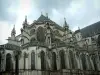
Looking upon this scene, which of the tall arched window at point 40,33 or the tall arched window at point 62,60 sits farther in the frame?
the tall arched window at point 40,33

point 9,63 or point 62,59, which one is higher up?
point 62,59

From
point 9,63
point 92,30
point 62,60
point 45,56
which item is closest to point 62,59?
point 62,60

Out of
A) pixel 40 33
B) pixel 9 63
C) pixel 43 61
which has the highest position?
pixel 40 33

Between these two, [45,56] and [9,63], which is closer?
[45,56]

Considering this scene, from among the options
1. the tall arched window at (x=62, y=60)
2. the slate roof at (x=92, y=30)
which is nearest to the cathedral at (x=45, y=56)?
the tall arched window at (x=62, y=60)

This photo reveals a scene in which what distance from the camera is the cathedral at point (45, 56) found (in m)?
26.9

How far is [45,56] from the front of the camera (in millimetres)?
27922

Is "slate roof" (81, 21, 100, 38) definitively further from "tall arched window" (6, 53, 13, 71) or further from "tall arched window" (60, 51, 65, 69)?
"tall arched window" (6, 53, 13, 71)

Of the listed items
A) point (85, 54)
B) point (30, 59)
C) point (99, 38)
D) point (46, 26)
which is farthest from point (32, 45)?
point (99, 38)

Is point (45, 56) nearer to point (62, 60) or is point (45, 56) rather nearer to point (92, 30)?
point (62, 60)

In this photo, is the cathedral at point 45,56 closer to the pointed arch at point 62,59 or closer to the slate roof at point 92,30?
the pointed arch at point 62,59

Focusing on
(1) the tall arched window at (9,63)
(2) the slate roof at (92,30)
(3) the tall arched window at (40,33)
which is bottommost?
(1) the tall arched window at (9,63)

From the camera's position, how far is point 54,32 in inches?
1403

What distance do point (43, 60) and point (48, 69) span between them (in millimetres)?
2111
